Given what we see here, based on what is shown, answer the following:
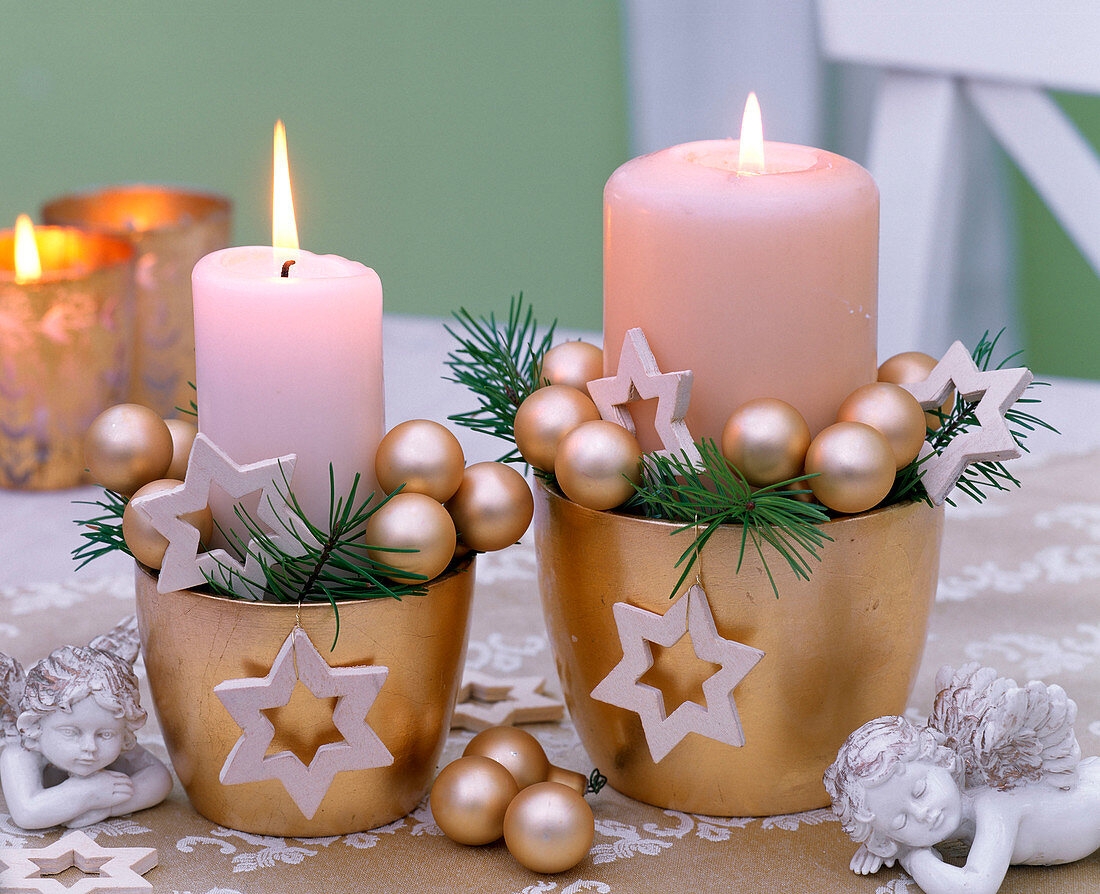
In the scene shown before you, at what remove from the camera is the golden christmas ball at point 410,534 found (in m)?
0.54

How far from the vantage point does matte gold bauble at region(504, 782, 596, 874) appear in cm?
54

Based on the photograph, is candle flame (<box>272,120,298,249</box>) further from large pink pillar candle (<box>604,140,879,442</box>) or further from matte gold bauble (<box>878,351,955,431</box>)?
matte gold bauble (<box>878,351,955,431</box>)

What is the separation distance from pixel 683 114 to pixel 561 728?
120cm

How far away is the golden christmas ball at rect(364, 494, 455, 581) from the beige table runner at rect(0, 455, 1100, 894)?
12 cm

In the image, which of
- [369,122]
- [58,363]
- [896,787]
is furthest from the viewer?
[369,122]

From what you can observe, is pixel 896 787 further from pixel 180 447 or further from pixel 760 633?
pixel 180 447

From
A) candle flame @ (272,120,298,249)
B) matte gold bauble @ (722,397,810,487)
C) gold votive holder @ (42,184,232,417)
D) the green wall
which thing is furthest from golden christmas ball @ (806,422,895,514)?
the green wall

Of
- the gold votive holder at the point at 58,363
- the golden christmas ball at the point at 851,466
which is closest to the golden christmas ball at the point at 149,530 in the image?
the golden christmas ball at the point at 851,466

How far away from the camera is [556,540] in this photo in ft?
1.95

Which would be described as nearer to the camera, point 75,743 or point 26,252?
point 75,743

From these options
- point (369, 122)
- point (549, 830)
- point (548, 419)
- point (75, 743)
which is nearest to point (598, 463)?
point (548, 419)

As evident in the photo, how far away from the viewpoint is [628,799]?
0.61 m

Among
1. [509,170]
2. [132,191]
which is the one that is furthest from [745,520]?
[509,170]

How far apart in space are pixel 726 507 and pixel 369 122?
147 cm
